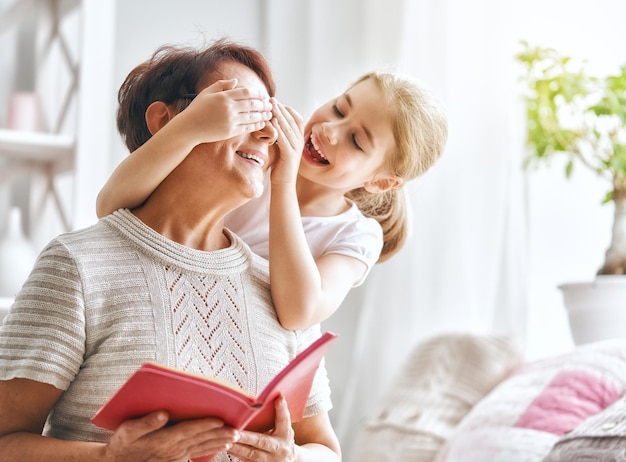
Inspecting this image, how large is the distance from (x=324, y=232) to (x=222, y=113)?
1.80 feet

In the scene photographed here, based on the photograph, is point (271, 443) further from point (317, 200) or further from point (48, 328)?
point (317, 200)

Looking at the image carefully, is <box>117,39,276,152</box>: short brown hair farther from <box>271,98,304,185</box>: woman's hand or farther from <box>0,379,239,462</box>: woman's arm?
<box>0,379,239,462</box>: woman's arm

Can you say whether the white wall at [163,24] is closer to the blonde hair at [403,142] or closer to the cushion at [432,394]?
the cushion at [432,394]

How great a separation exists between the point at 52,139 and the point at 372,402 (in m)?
1.45

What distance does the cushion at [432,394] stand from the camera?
97.3 inches

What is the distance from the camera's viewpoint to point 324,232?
5.55ft

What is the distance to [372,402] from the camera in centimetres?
324

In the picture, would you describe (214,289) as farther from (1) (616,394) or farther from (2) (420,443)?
(2) (420,443)

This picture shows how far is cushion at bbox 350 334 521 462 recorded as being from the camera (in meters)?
2.47

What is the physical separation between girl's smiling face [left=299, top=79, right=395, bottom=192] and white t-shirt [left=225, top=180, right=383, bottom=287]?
8 cm

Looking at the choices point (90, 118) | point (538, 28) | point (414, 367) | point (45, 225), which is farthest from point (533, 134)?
point (45, 225)

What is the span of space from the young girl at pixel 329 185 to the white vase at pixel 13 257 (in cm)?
130

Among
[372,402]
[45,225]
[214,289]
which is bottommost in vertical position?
[372,402]

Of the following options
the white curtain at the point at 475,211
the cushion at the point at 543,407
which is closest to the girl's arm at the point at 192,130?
the cushion at the point at 543,407
